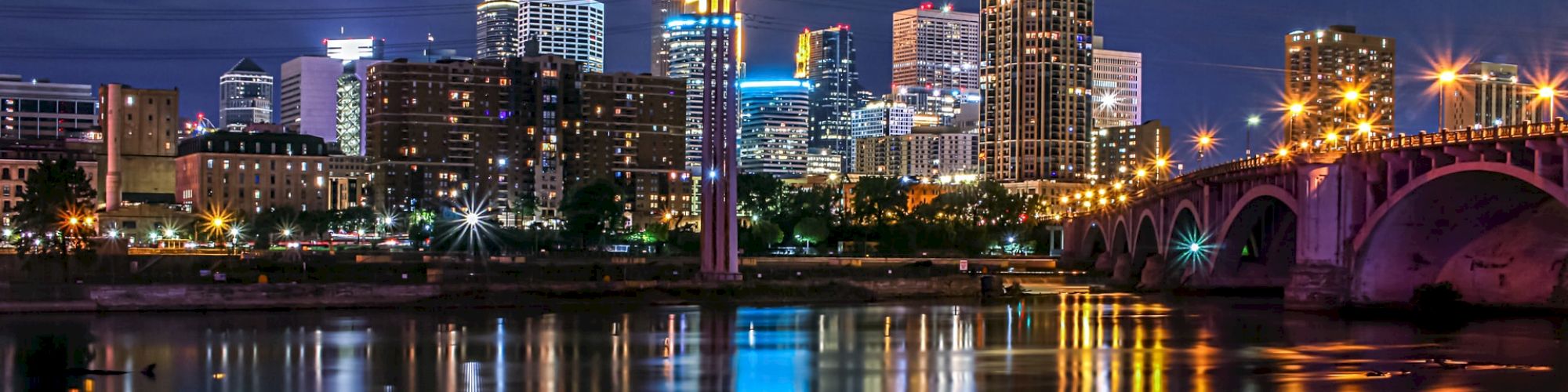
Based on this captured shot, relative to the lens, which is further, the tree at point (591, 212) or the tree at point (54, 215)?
the tree at point (591, 212)

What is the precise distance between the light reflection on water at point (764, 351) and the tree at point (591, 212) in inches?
3032

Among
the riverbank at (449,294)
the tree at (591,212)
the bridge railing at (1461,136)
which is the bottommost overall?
the riverbank at (449,294)

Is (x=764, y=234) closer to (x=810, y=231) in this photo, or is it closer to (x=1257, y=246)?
(x=810, y=231)

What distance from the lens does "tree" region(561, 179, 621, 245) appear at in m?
160

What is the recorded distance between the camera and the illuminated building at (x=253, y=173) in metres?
191

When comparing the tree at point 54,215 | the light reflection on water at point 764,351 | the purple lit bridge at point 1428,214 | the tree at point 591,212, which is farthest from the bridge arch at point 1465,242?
the tree at point 591,212

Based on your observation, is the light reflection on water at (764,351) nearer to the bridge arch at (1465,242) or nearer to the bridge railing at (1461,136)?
the bridge arch at (1465,242)

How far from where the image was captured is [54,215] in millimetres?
92688

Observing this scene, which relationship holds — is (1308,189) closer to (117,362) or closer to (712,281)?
(712,281)

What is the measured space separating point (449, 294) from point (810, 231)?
9014 centimetres

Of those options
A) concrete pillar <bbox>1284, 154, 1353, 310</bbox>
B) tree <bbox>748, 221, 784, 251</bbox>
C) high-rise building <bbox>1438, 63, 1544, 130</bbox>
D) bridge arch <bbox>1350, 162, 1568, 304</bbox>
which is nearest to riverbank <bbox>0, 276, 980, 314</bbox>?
concrete pillar <bbox>1284, 154, 1353, 310</bbox>

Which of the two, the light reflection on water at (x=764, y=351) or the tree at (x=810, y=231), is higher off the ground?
the tree at (x=810, y=231)

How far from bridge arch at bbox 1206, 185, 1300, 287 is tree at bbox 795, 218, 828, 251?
68247mm

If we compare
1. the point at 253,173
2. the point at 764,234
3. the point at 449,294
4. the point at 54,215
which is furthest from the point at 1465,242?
the point at 253,173
